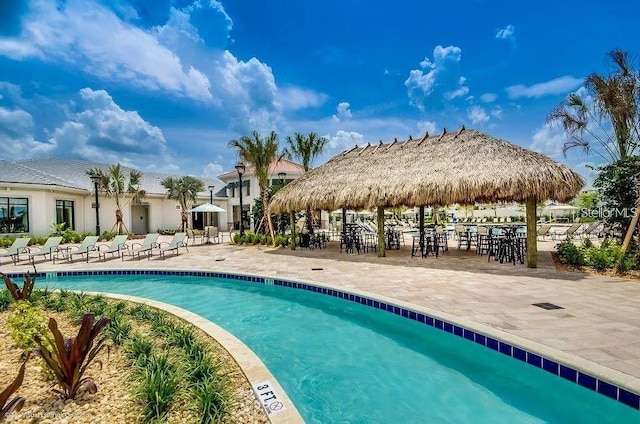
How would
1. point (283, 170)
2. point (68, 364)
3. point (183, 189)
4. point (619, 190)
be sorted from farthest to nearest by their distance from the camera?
point (283, 170), point (183, 189), point (619, 190), point (68, 364)

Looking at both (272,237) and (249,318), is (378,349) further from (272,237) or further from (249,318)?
(272,237)

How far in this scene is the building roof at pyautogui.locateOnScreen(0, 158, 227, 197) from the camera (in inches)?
778

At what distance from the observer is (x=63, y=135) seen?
3053cm

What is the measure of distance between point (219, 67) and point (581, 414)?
61.7 ft

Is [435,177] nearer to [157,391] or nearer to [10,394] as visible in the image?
[157,391]

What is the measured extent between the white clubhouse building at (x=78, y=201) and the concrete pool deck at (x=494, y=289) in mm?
9190

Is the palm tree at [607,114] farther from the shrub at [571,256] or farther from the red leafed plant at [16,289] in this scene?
the red leafed plant at [16,289]

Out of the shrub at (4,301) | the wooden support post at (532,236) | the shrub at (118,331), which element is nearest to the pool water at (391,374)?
the shrub at (118,331)

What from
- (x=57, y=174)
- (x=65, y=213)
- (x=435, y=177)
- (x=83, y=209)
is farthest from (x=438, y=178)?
(x=57, y=174)

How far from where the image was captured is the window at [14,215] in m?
18.9

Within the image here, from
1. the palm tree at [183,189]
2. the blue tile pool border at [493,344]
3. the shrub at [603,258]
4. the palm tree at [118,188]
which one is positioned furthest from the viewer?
the palm tree at [183,189]

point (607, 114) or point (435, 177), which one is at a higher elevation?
point (607, 114)

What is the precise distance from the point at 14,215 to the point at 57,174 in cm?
690

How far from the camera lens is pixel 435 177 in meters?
11.0
